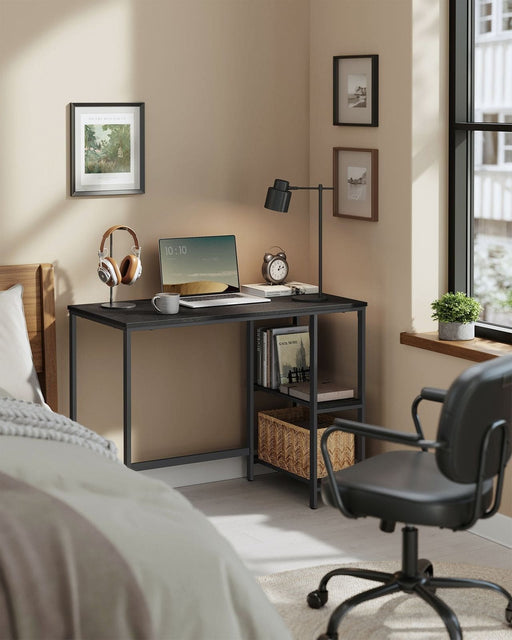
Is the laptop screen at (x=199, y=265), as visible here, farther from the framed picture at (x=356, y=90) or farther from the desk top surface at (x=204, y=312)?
the framed picture at (x=356, y=90)

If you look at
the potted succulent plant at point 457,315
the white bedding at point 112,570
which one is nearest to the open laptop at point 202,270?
the potted succulent plant at point 457,315

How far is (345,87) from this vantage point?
4.81 metres

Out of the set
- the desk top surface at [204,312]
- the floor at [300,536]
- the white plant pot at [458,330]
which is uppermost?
the desk top surface at [204,312]

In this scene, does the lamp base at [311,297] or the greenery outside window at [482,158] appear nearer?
the greenery outside window at [482,158]

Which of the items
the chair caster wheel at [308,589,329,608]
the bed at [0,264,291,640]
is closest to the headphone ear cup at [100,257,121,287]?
the chair caster wheel at [308,589,329,608]

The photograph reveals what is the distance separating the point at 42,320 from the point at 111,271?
37 centimetres

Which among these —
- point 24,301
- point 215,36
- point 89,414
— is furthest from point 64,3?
point 89,414

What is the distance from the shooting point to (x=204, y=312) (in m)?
4.41

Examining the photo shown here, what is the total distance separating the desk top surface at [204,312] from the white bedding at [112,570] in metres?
1.69

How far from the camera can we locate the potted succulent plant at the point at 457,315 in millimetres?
4293

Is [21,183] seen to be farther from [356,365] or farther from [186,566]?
[186,566]

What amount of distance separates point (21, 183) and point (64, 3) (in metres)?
0.77

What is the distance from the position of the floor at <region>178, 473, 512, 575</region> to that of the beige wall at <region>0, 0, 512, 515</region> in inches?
10.4

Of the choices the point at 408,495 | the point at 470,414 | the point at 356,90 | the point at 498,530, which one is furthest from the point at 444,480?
the point at 356,90
